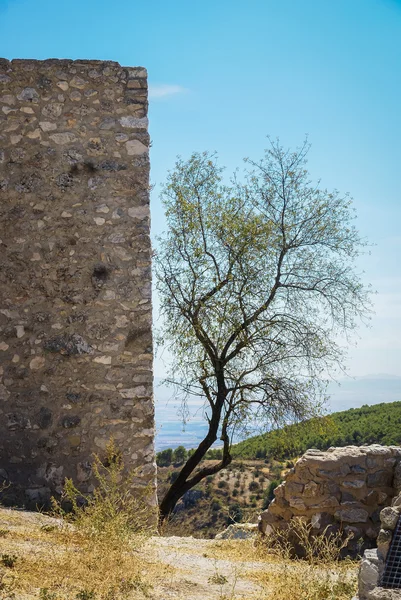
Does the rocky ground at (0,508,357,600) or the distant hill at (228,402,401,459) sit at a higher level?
the distant hill at (228,402,401,459)

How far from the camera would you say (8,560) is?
4953mm

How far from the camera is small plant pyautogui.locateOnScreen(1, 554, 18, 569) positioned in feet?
16.1

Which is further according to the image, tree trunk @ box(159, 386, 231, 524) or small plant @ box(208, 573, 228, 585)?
tree trunk @ box(159, 386, 231, 524)

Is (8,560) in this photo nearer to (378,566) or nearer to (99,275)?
(378,566)

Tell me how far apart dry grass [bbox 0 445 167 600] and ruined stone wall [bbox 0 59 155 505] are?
1495 mm

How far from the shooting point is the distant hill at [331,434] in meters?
12.8

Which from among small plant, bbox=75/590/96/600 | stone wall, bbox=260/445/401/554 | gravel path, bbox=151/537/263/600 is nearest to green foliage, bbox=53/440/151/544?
gravel path, bbox=151/537/263/600

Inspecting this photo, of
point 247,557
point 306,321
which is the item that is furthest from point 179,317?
point 247,557

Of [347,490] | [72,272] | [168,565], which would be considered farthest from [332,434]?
[168,565]

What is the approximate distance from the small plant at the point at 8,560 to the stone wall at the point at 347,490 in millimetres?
3537

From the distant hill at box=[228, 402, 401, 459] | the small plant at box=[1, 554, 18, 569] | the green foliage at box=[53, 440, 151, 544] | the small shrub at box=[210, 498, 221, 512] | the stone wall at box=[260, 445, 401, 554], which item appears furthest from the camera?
the small shrub at box=[210, 498, 221, 512]

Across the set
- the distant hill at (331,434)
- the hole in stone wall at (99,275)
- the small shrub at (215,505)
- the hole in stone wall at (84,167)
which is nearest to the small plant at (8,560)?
the hole in stone wall at (99,275)

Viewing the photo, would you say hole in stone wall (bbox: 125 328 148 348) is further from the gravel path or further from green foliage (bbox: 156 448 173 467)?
green foliage (bbox: 156 448 173 467)

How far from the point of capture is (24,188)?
849cm
